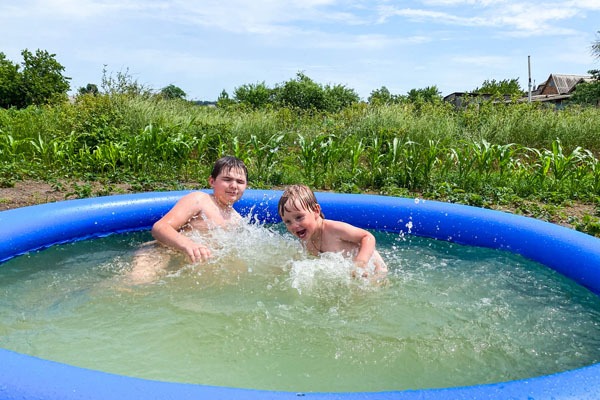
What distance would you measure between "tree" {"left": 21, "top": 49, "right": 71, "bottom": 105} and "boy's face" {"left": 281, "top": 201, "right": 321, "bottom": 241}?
39178mm

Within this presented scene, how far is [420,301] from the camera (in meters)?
2.90

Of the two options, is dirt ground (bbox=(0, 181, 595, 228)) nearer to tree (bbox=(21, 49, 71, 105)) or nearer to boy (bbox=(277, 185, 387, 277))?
boy (bbox=(277, 185, 387, 277))

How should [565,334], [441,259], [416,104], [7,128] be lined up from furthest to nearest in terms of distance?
[416,104] < [7,128] < [441,259] < [565,334]

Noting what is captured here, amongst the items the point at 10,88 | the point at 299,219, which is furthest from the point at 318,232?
the point at 10,88

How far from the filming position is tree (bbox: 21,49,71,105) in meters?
38.1

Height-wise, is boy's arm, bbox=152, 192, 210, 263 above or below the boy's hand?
above

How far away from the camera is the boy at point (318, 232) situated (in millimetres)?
3053

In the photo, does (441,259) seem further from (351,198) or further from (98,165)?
(98,165)

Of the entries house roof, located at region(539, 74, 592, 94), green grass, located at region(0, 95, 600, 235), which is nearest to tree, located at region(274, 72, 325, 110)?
house roof, located at region(539, 74, 592, 94)

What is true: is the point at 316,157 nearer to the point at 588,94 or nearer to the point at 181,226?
the point at 181,226

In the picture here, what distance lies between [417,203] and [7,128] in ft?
24.5

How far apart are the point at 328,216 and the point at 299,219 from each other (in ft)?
5.49

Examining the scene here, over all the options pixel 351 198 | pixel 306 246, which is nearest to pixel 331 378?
pixel 306 246

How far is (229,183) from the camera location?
378cm
